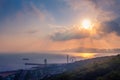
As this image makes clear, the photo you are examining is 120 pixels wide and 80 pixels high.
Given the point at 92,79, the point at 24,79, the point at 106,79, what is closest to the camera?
the point at 106,79

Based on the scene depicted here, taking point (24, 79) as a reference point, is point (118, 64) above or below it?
above

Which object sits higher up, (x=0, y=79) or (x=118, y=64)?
(x=118, y=64)

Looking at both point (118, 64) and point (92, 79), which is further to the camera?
point (118, 64)

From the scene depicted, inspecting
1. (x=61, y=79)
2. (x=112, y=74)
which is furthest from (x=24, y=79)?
(x=112, y=74)

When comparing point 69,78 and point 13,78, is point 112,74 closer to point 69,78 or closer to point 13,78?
point 69,78

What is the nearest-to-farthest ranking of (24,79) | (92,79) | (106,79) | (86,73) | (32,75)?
(106,79), (92,79), (86,73), (24,79), (32,75)

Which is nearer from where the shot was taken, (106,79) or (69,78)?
(106,79)

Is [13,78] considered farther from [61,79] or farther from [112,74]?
[112,74]

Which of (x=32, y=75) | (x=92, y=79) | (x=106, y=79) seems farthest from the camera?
(x=32, y=75)

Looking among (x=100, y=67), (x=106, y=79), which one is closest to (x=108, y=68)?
(x=100, y=67)
